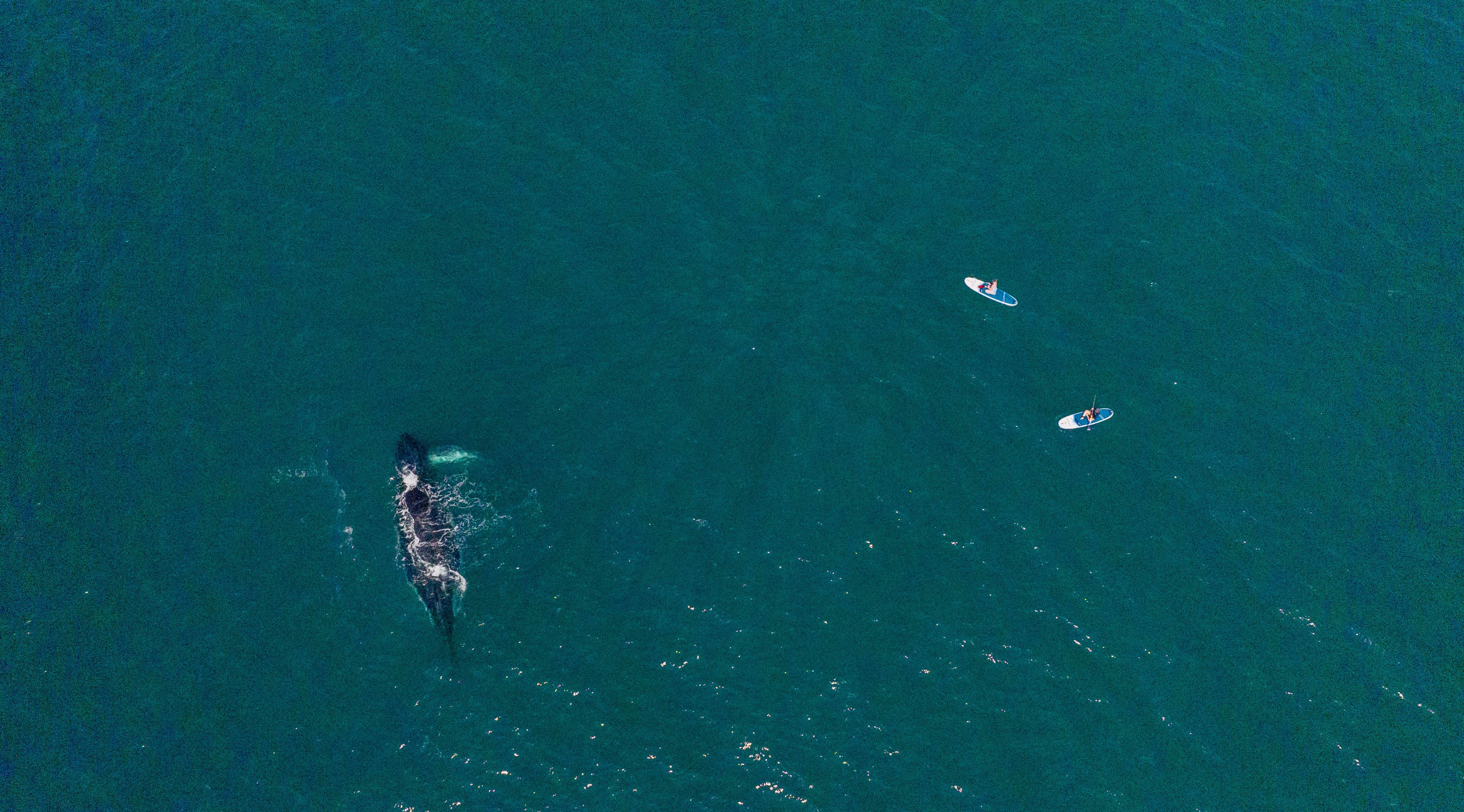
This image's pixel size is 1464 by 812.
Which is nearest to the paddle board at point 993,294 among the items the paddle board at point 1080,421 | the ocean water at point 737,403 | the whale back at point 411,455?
the ocean water at point 737,403

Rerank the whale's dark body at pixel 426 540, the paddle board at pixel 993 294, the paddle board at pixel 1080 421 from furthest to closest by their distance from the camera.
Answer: the paddle board at pixel 993 294, the paddle board at pixel 1080 421, the whale's dark body at pixel 426 540

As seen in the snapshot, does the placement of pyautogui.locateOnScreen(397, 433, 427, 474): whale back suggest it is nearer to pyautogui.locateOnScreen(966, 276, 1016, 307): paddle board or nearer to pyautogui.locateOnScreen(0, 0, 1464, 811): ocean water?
pyautogui.locateOnScreen(0, 0, 1464, 811): ocean water

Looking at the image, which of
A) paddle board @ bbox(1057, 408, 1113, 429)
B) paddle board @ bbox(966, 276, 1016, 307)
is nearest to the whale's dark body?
paddle board @ bbox(966, 276, 1016, 307)

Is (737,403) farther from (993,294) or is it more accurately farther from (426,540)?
(426,540)

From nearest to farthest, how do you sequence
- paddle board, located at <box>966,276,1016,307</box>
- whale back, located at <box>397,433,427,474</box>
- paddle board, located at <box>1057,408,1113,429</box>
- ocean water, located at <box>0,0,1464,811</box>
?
ocean water, located at <box>0,0,1464,811</box>
whale back, located at <box>397,433,427,474</box>
paddle board, located at <box>1057,408,1113,429</box>
paddle board, located at <box>966,276,1016,307</box>

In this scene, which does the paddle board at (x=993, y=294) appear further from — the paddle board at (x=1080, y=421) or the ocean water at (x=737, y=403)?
the paddle board at (x=1080, y=421)

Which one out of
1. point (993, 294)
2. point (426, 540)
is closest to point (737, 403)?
point (993, 294)
